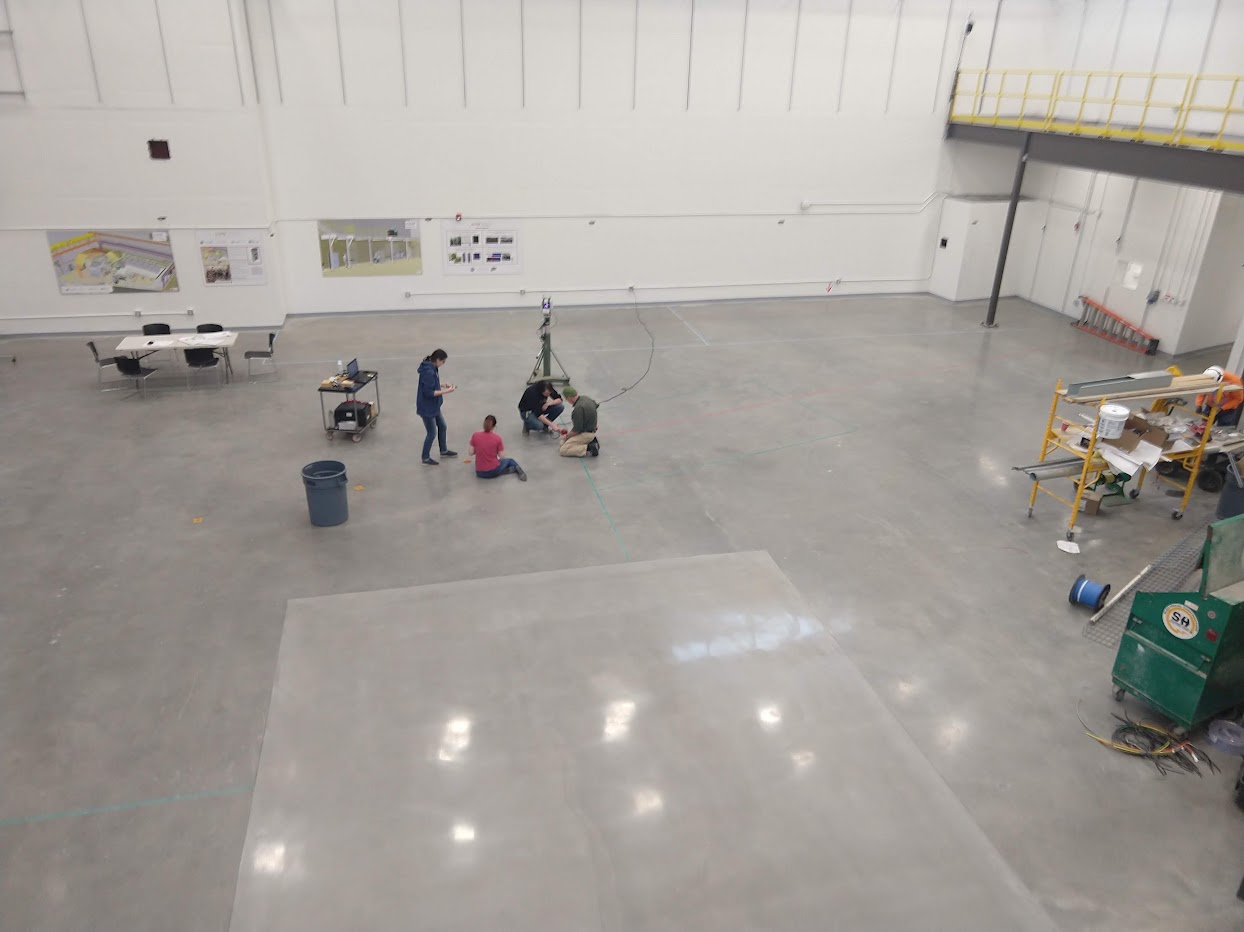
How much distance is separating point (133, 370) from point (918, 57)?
18186 millimetres

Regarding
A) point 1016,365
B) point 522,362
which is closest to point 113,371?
point 522,362

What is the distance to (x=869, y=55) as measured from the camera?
19.1 metres

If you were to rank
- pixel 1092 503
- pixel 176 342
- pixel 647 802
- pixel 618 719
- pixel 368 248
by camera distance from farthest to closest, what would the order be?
pixel 368 248 < pixel 176 342 < pixel 1092 503 < pixel 618 719 < pixel 647 802

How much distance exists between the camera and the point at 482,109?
57.6ft

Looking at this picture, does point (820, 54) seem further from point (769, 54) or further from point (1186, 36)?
point (1186, 36)

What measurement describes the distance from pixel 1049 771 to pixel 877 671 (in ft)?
5.27

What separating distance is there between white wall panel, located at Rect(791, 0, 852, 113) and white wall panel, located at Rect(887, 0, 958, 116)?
147 cm

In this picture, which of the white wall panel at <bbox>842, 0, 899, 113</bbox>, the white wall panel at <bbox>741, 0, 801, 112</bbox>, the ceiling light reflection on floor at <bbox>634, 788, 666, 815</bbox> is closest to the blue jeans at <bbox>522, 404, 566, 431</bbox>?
the ceiling light reflection on floor at <bbox>634, 788, 666, 815</bbox>

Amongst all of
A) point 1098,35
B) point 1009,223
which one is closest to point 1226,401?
point 1009,223

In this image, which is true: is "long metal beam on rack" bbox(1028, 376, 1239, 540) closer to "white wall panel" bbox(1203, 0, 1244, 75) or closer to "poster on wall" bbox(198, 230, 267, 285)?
"white wall panel" bbox(1203, 0, 1244, 75)

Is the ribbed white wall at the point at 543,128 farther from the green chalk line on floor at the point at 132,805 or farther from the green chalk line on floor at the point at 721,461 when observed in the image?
the green chalk line on floor at the point at 132,805

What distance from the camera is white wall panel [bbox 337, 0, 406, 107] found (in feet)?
53.5

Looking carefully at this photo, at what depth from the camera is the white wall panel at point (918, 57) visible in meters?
19.0

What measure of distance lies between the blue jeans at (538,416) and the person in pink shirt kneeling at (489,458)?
1.24m
